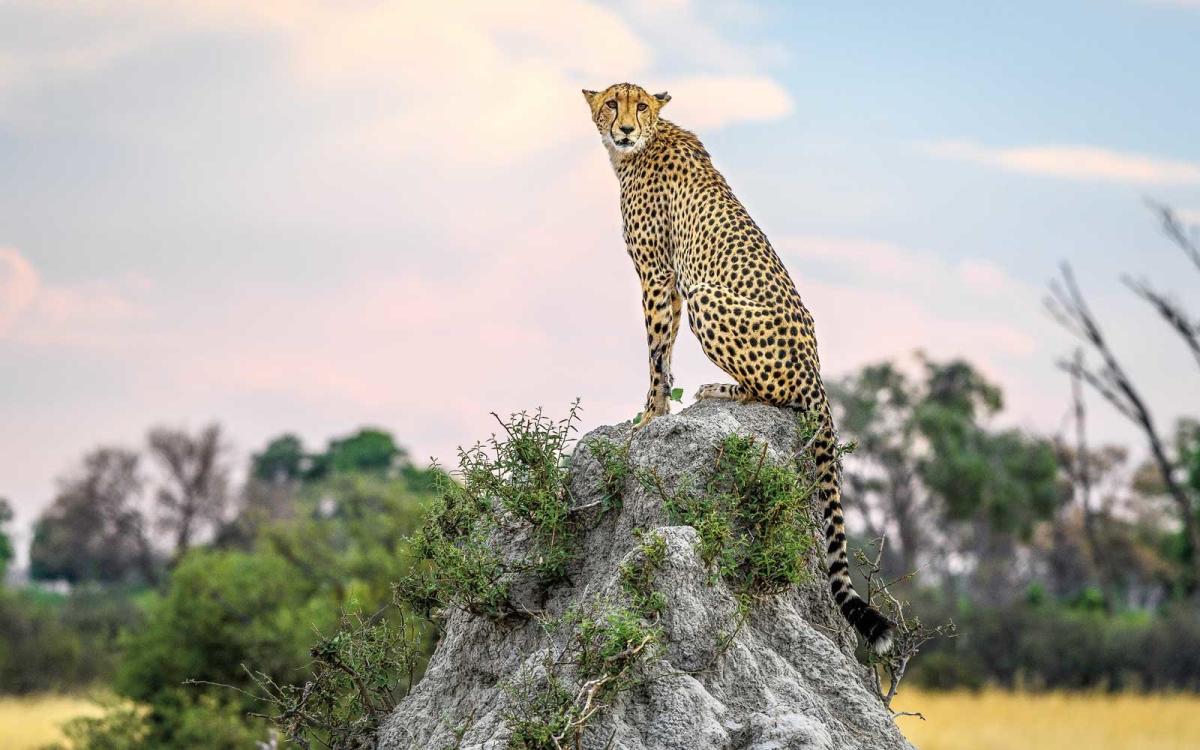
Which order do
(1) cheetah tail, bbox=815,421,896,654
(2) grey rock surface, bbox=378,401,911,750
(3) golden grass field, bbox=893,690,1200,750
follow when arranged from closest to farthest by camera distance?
1. (2) grey rock surface, bbox=378,401,911,750
2. (1) cheetah tail, bbox=815,421,896,654
3. (3) golden grass field, bbox=893,690,1200,750

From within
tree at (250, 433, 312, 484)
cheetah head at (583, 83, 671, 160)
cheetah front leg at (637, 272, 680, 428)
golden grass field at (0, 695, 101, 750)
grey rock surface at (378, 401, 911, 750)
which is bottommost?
golden grass field at (0, 695, 101, 750)

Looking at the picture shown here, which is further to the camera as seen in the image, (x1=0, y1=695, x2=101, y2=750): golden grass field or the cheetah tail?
(x1=0, y1=695, x2=101, y2=750): golden grass field

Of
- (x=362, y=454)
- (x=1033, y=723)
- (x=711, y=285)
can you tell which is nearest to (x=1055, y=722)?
(x=1033, y=723)

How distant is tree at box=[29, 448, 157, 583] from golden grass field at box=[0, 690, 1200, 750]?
29.0 meters

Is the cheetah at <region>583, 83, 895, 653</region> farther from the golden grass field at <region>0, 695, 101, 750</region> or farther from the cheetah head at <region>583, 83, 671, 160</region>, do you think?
the golden grass field at <region>0, 695, 101, 750</region>

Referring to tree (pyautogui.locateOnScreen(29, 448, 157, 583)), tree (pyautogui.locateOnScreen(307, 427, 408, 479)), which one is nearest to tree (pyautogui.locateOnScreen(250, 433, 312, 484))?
tree (pyautogui.locateOnScreen(307, 427, 408, 479))

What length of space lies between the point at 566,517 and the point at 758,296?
1.42m

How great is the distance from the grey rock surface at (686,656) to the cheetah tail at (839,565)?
0.07 m

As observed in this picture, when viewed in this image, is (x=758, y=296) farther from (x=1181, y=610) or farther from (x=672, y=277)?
(x=1181, y=610)

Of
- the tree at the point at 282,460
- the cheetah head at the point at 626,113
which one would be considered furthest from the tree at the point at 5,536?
the cheetah head at the point at 626,113

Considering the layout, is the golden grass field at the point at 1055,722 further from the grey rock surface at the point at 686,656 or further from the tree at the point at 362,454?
the tree at the point at 362,454

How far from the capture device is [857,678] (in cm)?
570

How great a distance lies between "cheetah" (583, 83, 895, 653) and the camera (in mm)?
6441

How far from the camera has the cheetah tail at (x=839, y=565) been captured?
5.98 m
